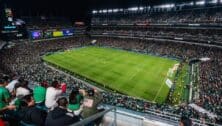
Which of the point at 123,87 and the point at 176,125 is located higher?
the point at 176,125

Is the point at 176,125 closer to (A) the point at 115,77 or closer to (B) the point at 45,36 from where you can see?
(A) the point at 115,77

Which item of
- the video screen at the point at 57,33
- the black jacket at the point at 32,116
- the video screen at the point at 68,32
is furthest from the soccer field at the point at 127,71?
the video screen at the point at 68,32

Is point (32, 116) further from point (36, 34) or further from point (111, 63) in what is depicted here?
point (36, 34)

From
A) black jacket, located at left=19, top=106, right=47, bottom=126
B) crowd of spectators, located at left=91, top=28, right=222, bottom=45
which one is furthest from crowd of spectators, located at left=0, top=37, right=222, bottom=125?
crowd of spectators, located at left=91, top=28, right=222, bottom=45

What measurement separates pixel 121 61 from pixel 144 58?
6210mm

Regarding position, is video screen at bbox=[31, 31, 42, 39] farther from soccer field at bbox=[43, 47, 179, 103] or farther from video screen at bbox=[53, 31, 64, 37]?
soccer field at bbox=[43, 47, 179, 103]

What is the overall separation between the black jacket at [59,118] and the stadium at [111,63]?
0.02 m

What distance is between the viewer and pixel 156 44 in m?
59.4

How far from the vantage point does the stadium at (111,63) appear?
6.13 metres

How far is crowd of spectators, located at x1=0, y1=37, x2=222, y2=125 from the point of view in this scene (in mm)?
7496

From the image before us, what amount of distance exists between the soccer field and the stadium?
155 millimetres

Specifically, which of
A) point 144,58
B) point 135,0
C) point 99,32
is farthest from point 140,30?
point 144,58

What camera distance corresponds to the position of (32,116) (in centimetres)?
502

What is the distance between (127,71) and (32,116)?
34.0 m
